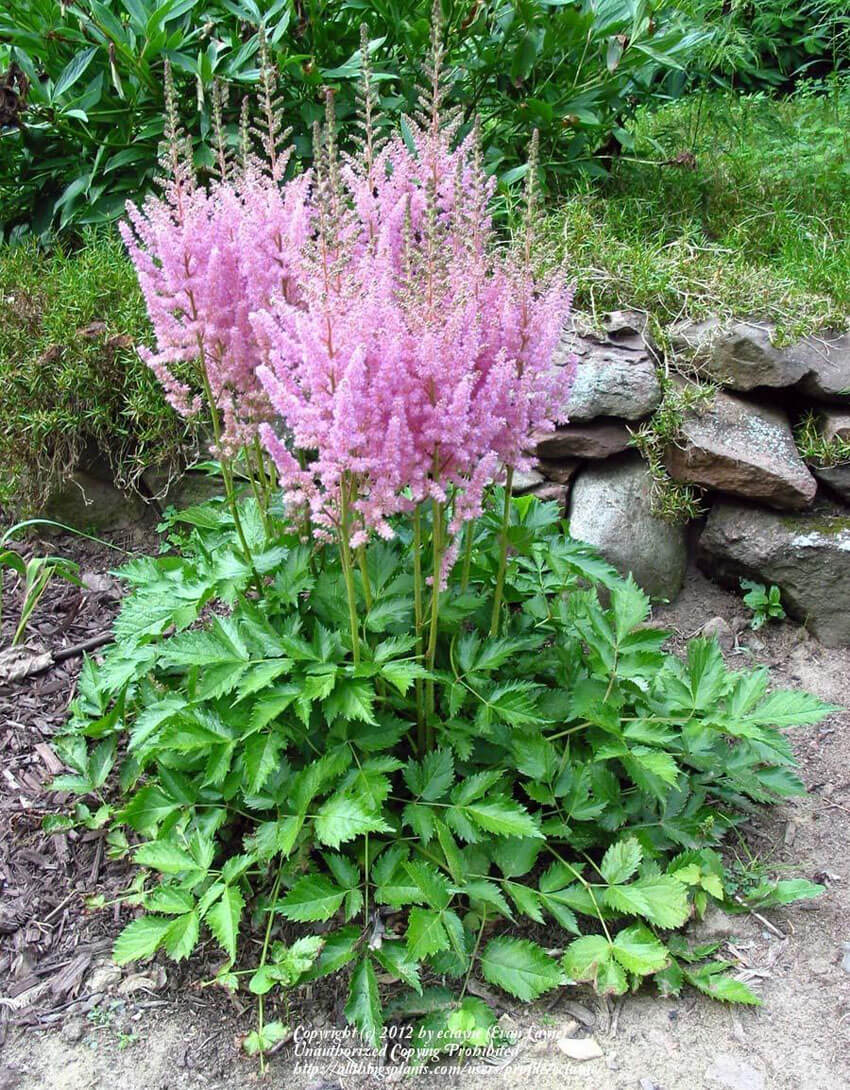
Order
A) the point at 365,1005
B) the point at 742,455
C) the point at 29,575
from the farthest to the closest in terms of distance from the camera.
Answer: the point at 742,455 → the point at 29,575 → the point at 365,1005

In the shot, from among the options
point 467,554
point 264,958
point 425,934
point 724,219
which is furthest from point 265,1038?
point 724,219

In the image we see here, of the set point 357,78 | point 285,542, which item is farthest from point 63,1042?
point 357,78

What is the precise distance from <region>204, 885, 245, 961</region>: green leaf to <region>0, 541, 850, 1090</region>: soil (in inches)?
12.6

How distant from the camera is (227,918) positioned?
2.14 meters

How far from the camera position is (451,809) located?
2.33m

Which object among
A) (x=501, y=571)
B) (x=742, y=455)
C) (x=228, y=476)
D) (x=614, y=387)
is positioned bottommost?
(x=742, y=455)

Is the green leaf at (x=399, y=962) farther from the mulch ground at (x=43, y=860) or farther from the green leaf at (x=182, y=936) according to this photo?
the mulch ground at (x=43, y=860)

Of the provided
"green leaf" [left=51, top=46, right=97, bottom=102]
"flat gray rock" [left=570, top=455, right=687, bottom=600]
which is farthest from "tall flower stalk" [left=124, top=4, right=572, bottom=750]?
"green leaf" [left=51, top=46, right=97, bottom=102]

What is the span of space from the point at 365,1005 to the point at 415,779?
0.54m

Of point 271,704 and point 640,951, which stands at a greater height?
point 271,704

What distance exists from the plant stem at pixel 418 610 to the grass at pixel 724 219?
1796 millimetres

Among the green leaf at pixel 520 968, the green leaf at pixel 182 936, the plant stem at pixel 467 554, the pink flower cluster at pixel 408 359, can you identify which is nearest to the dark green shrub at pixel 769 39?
the pink flower cluster at pixel 408 359

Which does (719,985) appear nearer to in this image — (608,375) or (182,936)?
(182,936)

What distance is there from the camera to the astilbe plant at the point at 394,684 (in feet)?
6.48
